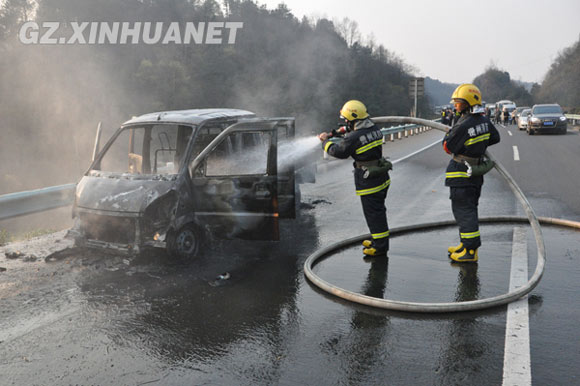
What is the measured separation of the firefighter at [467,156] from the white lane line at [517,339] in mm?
585

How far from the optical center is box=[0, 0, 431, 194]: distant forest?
49.8 metres

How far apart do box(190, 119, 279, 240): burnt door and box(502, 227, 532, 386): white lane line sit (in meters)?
2.74

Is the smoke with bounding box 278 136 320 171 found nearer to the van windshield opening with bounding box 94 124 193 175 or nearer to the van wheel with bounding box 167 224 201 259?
the van windshield opening with bounding box 94 124 193 175

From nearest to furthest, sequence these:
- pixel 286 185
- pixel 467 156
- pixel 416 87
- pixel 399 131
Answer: pixel 467 156
pixel 286 185
pixel 399 131
pixel 416 87

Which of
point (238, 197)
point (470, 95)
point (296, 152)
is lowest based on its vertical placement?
point (238, 197)

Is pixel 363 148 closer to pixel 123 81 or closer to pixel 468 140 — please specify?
pixel 468 140

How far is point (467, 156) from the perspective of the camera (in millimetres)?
5449

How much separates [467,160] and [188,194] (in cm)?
332

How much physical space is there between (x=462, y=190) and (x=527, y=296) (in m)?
1.46

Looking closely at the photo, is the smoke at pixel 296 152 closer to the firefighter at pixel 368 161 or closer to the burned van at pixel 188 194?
the burned van at pixel 188 194

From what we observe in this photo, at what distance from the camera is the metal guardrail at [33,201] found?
21.1 feet

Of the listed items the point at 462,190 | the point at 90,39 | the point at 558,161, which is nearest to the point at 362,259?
the point at 462,190

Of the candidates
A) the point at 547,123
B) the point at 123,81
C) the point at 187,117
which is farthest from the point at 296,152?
the point at 123,81

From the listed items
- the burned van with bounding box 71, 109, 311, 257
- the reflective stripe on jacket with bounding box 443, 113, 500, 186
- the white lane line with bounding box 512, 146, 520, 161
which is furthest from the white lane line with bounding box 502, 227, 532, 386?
the white lane line with bounding box 512, 146, 520, 161
